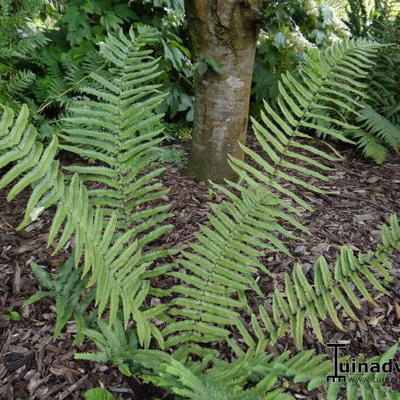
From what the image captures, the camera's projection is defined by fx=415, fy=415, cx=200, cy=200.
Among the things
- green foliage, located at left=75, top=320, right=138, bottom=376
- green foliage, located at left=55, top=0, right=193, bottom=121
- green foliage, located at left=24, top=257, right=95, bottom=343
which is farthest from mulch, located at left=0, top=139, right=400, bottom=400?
green foliage, located at left=55, top=0, right=193, bottom=121

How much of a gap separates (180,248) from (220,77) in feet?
2.71

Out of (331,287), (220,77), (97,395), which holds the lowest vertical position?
(97,395)

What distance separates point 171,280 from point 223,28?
1.12 meters

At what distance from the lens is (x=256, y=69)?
2938 millimetres

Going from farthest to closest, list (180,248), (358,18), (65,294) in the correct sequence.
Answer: (358,18), (180,248), (65,294)

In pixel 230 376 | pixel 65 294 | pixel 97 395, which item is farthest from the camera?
pixel 65 294

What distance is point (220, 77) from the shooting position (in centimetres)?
196

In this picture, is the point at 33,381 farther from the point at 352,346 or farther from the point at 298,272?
the point at 352,346

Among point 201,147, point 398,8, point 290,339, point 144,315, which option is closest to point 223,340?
point 290,339

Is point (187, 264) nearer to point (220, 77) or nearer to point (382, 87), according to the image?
point (220, 77)

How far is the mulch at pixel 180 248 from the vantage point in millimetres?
1301

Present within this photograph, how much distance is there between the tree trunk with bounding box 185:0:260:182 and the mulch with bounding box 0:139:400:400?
0.62ft

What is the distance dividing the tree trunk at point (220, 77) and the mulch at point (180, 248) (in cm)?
19

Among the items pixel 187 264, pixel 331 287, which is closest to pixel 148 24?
pixel 187 264
